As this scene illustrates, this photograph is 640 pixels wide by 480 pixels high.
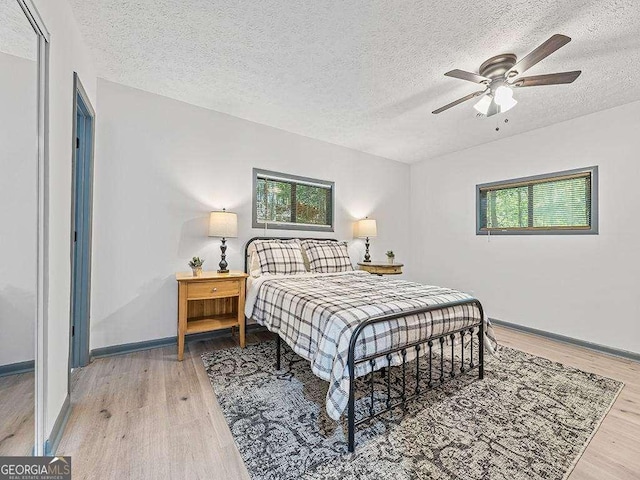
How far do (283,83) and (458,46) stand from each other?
1.52 metres

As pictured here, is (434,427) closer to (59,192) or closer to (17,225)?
(17,225)

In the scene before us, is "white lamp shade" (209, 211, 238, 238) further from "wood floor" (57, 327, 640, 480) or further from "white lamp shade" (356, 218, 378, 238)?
"white lamp shade" (356, 218, 378, 238)

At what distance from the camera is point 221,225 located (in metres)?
3.03

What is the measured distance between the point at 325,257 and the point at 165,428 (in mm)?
2358

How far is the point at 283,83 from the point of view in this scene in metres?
2.69

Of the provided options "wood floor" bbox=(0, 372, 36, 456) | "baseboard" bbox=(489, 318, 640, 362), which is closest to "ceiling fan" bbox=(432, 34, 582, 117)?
"baseboard" bbox=(489, 318, 640, 362)

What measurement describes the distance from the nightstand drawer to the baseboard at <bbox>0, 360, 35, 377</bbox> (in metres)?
1.42

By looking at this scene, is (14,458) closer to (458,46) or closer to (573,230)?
(458,46)

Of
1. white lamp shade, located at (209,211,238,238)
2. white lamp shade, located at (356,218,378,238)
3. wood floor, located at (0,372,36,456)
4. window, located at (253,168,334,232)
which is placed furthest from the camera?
white lamp shade, located at (356,218,378,238)

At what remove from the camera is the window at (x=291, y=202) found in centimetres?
369

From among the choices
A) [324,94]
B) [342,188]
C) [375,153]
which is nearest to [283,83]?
[324,94]

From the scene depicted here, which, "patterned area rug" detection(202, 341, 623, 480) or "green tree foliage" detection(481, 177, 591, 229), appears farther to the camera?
"green tree foliage" detection(481, 177, 591, 229)

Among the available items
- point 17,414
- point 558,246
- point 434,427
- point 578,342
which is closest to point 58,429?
point 17,414

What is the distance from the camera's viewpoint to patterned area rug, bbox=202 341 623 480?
145 cm
